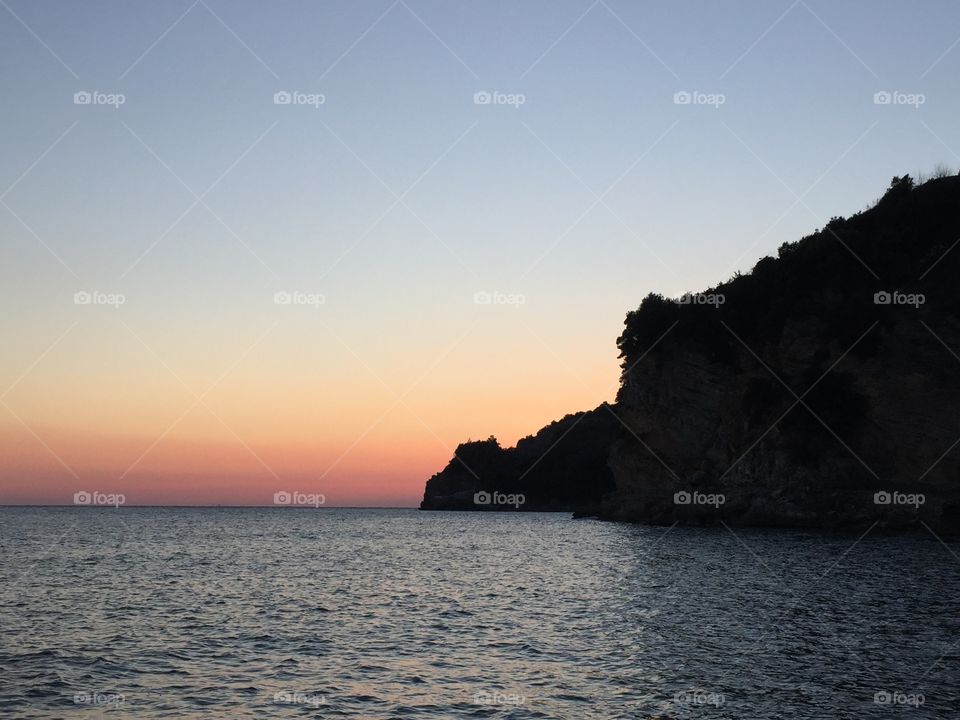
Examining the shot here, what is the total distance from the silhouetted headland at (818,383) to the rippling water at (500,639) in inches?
804

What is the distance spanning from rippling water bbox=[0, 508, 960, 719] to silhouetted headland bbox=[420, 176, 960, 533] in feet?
67.0

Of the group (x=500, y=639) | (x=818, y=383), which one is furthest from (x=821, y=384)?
(x=500, y=639)

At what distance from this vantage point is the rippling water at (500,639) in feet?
61.5

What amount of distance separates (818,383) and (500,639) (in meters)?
60.9

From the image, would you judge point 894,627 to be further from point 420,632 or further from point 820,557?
point 820,557

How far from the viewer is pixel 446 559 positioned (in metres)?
62.3

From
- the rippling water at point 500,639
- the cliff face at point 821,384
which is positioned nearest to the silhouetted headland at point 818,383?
the cliff face at point 821,384

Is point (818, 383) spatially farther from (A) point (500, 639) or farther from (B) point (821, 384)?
(A) point (500, 639)

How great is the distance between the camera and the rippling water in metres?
18.7

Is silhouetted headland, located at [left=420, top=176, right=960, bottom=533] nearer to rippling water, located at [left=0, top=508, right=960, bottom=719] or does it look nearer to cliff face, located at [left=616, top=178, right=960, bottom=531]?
cliff face, located at [left=616, top=178, right=960, bottom=531]

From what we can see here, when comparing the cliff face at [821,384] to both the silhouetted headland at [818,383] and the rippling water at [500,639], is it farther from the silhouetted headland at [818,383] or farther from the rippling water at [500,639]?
the rippling water at [500,639]

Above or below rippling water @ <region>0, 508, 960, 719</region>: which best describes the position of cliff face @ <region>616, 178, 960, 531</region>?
above

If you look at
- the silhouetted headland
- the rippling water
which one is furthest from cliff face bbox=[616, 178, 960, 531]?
the rippling water

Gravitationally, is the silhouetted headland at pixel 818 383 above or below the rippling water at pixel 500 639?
above
